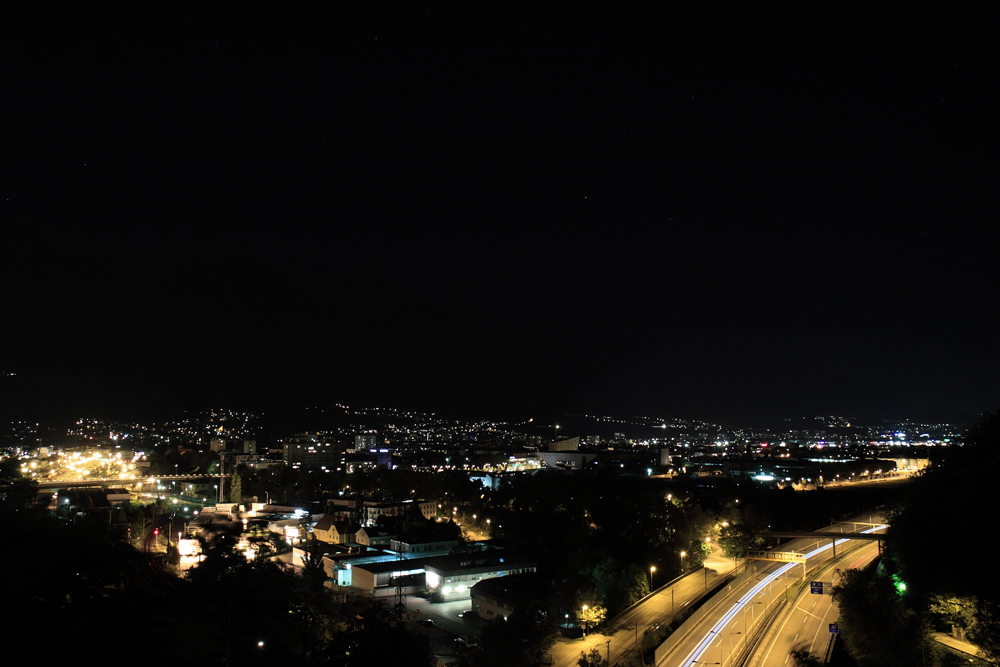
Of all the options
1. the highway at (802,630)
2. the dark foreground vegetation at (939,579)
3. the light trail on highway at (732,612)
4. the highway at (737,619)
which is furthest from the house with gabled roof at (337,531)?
the dark foreground vegetation at (939,579)

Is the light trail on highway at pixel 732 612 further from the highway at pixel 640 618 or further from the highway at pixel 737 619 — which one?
the highway at pixel 640 618

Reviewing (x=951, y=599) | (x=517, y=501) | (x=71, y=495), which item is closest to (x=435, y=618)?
(x=951, y=599)

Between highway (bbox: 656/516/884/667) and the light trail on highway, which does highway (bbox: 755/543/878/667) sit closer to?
highway (bbox: 656/516/884/667)

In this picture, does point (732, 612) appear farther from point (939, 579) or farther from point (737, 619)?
point (939, 579)

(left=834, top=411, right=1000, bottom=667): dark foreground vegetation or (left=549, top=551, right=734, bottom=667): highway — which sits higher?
(left=834, top=411, right=1000, bottom=667): dark foreground vegetation

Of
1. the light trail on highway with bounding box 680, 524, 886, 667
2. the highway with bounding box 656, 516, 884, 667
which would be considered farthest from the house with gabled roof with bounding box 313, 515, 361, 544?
the light trail on highway with bounding box 680, 524, 886, 667

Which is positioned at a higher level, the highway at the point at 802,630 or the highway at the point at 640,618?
the highway at the point at 802,630

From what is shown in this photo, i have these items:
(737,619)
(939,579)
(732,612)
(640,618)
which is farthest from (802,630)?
(640,618)

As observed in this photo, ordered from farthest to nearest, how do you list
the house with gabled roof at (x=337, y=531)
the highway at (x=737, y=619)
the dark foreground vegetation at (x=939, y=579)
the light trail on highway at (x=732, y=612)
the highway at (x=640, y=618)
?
the house with gabled roof at (x=337, y=531), the highway at (x=640, y=618), the highway at (x=737, y=619), the light trail on highway at (x=732, y=612), the dark foreground vegetation at (x=939, y=579)
